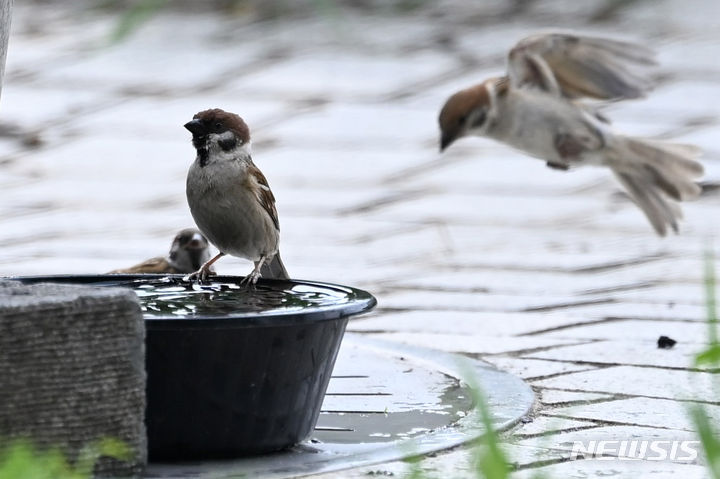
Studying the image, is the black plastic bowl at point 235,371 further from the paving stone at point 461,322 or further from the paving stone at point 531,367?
the paving stone at point 461,322

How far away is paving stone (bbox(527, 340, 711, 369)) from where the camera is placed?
4.03 metres

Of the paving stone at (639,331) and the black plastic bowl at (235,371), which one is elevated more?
the black plastic bowl at (235,371)

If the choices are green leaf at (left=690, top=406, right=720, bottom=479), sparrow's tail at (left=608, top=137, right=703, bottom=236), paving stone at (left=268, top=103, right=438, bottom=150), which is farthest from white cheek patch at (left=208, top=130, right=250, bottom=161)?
paving stone at (left=268, top=103, right=438, bottom=150)

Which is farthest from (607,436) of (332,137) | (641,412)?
(332,137)

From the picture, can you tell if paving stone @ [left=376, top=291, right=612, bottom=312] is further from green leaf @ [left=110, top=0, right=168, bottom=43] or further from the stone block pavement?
green leaf @ [left=110, top=0, right=168, bottom=43]

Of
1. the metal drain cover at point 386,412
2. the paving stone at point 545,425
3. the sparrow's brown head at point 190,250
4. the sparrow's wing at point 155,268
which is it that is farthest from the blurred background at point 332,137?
the paving stone at point 545,425

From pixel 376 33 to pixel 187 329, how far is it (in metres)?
8.62

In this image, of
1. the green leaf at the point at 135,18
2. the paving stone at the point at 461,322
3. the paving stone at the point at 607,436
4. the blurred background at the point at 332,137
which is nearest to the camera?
the green leaf at the point at 135,18

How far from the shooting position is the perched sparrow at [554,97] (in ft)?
16.4

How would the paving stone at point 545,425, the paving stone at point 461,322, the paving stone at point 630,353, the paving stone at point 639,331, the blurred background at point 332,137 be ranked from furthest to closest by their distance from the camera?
the blurred background at point 332,137 → the paving stone at point 461,322 → the paving stone at point 639,331 → the paving stone at point 630,353 → the paving stone at point 545,425

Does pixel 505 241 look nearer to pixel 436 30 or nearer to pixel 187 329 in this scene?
pixel 187 329

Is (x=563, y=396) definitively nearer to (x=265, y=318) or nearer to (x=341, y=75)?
(x=265, y=318)

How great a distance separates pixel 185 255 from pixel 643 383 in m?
1.84

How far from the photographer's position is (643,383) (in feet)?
12.3
